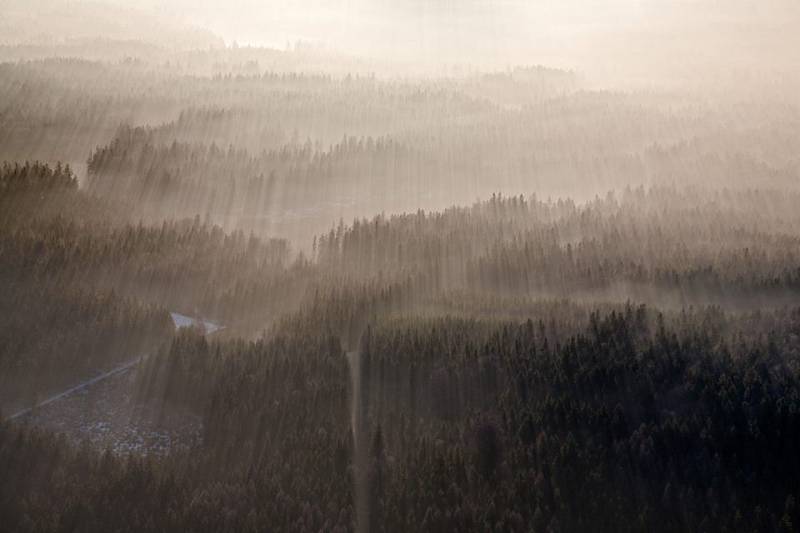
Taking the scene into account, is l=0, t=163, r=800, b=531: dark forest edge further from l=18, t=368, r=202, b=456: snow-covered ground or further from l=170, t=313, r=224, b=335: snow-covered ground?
l=170, t=313, r=224, b=335: snow-covered ground

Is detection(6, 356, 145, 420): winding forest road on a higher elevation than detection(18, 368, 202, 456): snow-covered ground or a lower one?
higher

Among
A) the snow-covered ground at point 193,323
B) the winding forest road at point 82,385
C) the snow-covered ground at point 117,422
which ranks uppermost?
the snow-covered ground at point 193,323

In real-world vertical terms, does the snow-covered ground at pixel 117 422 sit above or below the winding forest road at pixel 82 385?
below

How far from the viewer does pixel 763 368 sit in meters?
25.1

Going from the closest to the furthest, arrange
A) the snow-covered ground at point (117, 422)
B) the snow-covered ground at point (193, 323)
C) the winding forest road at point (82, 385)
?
the snow-covered ground at point (117, 422), the winding forest road at point (82, 385), the snow-covered ground at point (193, 323)

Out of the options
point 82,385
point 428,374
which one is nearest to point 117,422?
point 82,385

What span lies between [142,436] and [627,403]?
1846cm

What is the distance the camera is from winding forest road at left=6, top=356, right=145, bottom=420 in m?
28.1

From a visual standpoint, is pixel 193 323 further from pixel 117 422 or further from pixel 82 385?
pixel 117 422

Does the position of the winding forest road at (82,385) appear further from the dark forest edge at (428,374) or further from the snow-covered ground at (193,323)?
the snow-covered ground at (193,323)

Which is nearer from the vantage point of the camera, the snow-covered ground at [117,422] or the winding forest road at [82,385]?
the snow-covered ground at [117,422]

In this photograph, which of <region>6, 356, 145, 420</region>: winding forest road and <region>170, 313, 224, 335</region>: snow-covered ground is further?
<region>170, 313, 224, 335</region>: snow-covered ground

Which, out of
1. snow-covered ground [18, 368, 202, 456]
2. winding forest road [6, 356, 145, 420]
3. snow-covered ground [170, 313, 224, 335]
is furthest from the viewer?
snow-covered ground [170, 313, 224, 335]

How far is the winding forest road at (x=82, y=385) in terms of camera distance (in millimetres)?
28062
